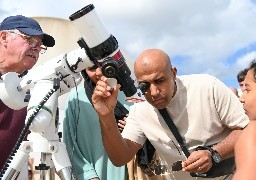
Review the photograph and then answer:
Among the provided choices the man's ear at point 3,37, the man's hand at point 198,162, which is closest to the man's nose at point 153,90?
the man's hand at point 198,162

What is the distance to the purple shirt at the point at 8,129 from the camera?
3.04 metres

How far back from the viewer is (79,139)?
10.6 ft

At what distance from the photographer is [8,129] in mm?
3062

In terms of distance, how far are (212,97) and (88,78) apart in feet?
2.84

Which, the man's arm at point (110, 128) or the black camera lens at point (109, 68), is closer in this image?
the black camera lens at point (109, 68)

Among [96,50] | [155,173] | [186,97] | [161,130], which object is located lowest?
[155,173]

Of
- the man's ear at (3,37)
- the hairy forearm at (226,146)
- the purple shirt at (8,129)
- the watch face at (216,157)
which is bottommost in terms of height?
the watch face at (216,157)

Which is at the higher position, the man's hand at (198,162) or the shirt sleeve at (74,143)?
the shirt sleeve at (74,143)

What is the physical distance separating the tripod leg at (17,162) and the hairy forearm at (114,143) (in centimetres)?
64

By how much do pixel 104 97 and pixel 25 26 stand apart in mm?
731

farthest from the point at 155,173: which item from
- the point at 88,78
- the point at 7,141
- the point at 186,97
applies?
the point at 7,141

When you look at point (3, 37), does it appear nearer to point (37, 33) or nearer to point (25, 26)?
point (25, 26)

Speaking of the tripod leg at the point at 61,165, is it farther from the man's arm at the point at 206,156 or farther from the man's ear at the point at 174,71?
the man's ear at the point at 174,71

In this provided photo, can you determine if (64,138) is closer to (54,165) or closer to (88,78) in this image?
(88,78)
